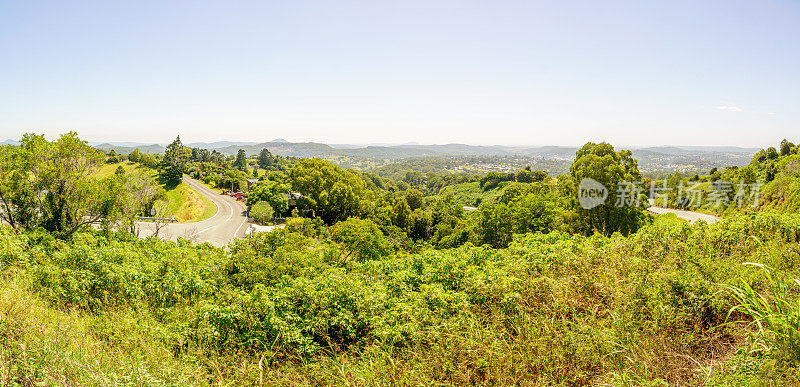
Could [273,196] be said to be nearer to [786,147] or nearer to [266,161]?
[786,147]

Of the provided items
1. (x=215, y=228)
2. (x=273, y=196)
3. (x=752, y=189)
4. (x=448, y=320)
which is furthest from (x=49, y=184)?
(x=752, y=189)

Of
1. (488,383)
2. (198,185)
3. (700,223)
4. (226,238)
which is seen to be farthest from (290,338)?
(198,185)

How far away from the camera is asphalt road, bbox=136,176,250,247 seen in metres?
26.4

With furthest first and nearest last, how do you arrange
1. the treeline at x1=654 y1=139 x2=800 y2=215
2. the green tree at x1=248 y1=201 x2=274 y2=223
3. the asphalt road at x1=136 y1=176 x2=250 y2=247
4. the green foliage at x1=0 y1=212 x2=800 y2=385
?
the green tree at x1=248 y1=201 x2=274 y2=223 < the asphalt road at x1=136 y1=176 x2=250 y2=247 < the treeline at x1=654 y1=139 x2=800 y2=215 < the green foliage at x1=0 y1=212 x2=800 y2=385

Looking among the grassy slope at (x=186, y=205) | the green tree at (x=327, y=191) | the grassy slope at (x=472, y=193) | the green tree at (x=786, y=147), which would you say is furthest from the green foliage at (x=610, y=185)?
the grassy slope at (x=472, y=193)

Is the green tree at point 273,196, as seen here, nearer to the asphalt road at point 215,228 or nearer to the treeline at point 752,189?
the asphalt road at point 215,228

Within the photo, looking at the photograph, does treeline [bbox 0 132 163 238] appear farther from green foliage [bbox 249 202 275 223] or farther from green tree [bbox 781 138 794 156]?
green tree [bbox 781 138 794 156]

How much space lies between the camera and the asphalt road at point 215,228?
2641 centimetres

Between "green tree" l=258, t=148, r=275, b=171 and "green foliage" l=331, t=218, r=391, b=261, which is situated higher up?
"green tree" l=258, t=148, r=275, b=171

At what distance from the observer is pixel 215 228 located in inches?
1211

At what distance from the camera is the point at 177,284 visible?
643 centimetres

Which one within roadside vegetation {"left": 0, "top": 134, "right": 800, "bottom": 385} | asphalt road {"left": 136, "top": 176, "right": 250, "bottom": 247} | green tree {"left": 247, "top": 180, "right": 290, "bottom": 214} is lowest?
asphalt road {"left": 136, "top": 176, "right": 250, "bottom": 247}

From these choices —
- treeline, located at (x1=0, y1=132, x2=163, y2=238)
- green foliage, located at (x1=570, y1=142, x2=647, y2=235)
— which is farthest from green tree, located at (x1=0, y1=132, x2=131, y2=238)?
green foliage, located at (x1=570, y1=142, x2=647, y2=235)

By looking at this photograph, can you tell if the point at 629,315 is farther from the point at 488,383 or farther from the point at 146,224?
the point at 146,224
